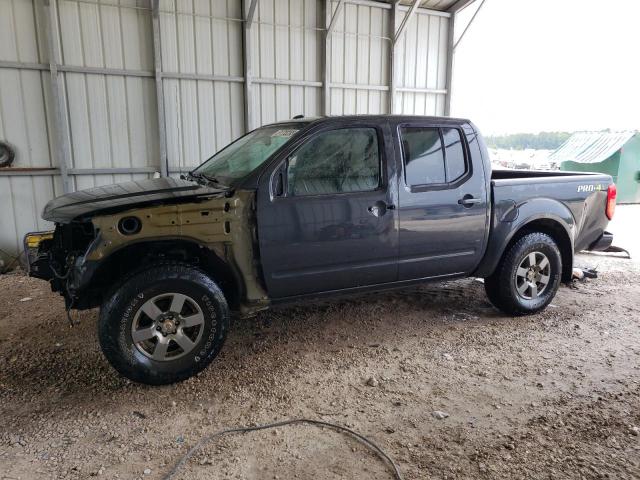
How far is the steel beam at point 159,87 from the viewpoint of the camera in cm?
678

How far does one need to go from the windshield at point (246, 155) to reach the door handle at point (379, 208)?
2.62 feet

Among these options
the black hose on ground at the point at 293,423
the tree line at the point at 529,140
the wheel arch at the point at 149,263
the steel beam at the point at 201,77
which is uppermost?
the steel beam at the point at 201,77

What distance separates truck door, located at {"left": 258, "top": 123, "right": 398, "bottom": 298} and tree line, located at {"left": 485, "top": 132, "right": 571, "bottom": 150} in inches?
682

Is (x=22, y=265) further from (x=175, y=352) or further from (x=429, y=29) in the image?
(x=429, y=29)

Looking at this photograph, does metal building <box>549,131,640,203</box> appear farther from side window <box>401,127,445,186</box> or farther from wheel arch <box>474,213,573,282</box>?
side window <box>401,127,445,186</box>

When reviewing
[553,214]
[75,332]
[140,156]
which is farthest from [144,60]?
[553,214]

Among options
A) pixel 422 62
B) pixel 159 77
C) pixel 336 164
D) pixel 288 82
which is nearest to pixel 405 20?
pixel 422 62

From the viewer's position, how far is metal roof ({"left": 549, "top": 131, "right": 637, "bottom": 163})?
39.1ft

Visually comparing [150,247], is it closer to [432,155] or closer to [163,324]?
[163,324]

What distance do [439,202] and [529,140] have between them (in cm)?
1853

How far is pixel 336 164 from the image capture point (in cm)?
354

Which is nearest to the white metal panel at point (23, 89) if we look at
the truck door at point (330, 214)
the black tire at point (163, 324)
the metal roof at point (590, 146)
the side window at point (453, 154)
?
the black tire at point (163, 324)

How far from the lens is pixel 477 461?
246 cm

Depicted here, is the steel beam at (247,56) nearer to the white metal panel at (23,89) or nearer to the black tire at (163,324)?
the white metal panel at (23,89)
